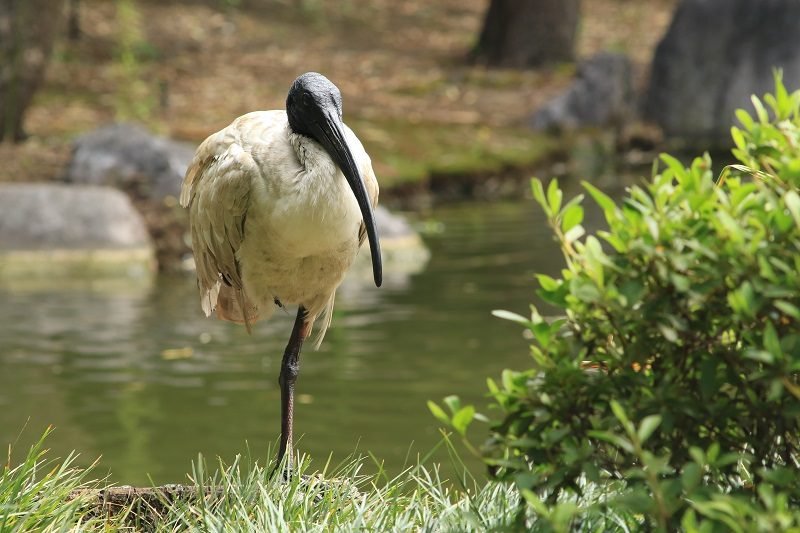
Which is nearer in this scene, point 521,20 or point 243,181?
point 243,181

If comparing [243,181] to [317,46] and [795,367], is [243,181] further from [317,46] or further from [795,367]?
[317,46]

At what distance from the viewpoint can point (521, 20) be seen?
73.3ft

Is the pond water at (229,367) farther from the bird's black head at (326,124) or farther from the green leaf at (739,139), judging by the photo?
the green leaf at (739,139)

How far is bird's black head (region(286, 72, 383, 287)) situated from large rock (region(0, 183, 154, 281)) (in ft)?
23.9

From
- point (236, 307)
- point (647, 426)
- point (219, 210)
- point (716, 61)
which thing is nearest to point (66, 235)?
point (236, 307)

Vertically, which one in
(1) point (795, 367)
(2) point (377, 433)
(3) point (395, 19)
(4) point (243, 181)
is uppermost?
(1) point (795, 367)

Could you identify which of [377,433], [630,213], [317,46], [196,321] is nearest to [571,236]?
[630,213]

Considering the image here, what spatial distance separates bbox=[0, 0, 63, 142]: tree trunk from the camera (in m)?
13.8

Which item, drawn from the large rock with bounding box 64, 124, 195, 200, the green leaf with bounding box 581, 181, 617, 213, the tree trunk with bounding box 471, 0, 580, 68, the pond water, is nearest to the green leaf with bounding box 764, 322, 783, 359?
Result: the green leaf with bounding box 581, 181, 617, 213

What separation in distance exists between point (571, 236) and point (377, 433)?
14.3 ft

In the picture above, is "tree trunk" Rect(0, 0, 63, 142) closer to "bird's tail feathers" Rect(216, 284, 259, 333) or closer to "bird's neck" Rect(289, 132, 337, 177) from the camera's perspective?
"bird's tail feathers" Rect(216, 284, 259, 333)

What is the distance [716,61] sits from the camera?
1998cm

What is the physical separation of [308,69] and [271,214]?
56.5 ft

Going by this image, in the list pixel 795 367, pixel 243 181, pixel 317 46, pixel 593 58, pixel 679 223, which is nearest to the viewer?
pixel 795 367
